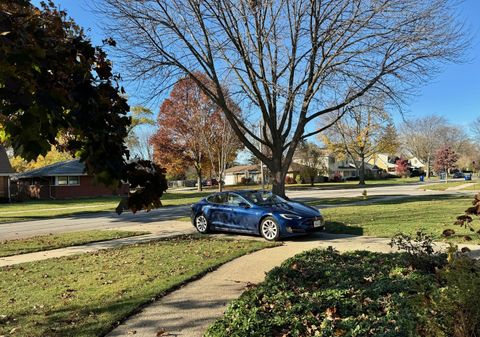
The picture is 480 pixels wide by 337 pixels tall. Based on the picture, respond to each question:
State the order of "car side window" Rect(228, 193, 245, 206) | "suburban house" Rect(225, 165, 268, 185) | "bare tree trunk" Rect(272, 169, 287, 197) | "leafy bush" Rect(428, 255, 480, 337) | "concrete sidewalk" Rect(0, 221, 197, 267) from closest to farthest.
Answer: "leafy bush" Rect(428, 255, 480, 337) → "concrete sidewalk" Rect(0, 221, 197, 267) → "car side window" Rect(228, 193, 245, 206) → "bare tree trunk" Rect(272, 169, 287, 197) → "suburban house" Rect(225, 165, 268, 185)

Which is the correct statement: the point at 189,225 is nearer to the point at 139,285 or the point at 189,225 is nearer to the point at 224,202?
the point at 224,202

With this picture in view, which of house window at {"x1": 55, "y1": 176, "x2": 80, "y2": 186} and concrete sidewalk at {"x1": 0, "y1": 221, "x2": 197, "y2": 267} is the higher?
house window at {"x1": 55, "y1": 176, "x2": 80, "y2": 186}

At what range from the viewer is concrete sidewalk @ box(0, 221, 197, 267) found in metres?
10.3

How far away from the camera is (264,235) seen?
39.2ft

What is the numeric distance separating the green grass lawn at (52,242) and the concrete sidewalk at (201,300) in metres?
5.82

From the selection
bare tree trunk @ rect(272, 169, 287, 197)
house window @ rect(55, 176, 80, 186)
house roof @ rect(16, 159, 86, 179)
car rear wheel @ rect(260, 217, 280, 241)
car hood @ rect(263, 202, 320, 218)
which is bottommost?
car rear wheel @ rect(260, 217, 280, 241)

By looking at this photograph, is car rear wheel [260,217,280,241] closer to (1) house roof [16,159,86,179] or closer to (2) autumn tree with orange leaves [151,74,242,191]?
(1) house roof [16,159,86,179]

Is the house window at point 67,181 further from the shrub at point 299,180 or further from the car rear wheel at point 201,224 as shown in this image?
the shrub at point 299,180

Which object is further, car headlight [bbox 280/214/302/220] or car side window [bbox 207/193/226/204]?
car side window [bbox 207/193/226/204]

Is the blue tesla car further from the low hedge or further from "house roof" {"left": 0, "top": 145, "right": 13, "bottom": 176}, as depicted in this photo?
"house roof" {"left": 0, "top": 145, "right": 13, "bottom": 176}

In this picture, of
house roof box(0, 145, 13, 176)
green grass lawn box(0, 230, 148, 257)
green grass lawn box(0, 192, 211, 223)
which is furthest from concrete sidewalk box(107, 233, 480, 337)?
house roof box(0, 145, 13, 176)

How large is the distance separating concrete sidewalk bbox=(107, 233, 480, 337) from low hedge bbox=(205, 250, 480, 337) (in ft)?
1.98

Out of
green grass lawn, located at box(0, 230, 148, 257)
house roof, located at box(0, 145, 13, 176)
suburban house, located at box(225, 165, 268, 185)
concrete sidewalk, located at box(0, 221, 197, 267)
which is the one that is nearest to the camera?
concrete sidewalk, located at box(0, 221, 197, 267)

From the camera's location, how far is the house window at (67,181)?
43.2m
